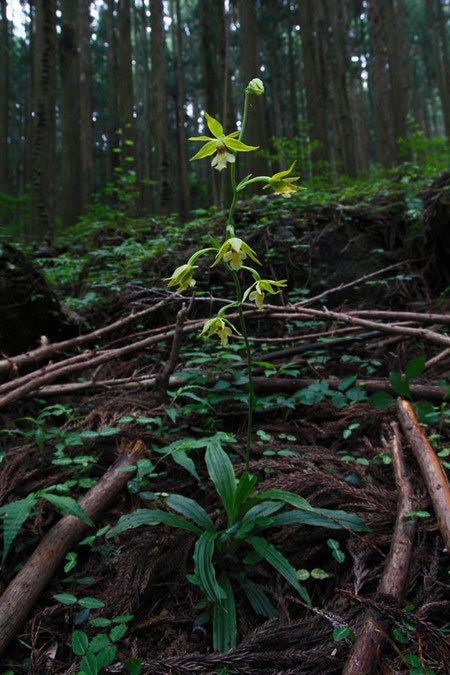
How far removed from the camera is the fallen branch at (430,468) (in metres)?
1.32

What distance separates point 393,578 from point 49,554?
121cm

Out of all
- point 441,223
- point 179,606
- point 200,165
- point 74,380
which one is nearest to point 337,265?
point 441,223

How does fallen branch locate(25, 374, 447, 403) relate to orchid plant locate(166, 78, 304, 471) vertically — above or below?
below

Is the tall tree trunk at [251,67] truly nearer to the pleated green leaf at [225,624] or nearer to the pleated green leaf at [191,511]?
→ the pleated green leaf at [191,511]

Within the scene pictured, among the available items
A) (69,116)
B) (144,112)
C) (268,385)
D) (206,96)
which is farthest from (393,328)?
(144,112)

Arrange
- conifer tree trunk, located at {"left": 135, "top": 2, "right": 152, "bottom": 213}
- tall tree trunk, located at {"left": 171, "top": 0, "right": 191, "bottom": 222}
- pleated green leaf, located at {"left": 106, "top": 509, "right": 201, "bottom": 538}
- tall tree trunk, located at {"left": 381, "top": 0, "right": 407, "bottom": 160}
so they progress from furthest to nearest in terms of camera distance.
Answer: conifer tree trunk, located at {"left": 135, "top": 2, "right": 152, "bottom": 213}
tall tree trunk, located at {"left": 171, "top": 0, "right": 191, "bottom": 222}
tall tree trunk, located at {"left": 381, "top": 0, "right": 407, "bottom": 160}
pleated green leaf, located at {"left": 106, "top": 509, "right": 201, "bottom": 538}

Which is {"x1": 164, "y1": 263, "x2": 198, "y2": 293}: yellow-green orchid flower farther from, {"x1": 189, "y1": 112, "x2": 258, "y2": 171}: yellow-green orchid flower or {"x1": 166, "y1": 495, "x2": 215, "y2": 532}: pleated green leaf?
{"x1": 166, "y1": 495, "x2": 215, "y2": 532}: pleated green leaf

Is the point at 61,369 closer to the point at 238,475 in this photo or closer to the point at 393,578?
the point at 238,475

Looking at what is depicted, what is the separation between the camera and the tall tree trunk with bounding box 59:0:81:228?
9.55m

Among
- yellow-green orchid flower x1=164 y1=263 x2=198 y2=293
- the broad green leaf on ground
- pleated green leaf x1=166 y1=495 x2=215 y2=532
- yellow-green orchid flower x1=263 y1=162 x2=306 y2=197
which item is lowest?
pleated green leaf x1=166 y1=495 x2=215 y2=532

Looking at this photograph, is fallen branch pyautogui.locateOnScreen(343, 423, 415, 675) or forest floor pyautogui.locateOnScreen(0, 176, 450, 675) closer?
fallen branch pyautogui.locateOnScreen(343, 423, 415, 675)

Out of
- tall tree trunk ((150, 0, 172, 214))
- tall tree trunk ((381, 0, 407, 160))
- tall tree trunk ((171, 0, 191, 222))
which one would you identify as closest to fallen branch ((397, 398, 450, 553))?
tall tree trunk ((150, 0, 172, 214))

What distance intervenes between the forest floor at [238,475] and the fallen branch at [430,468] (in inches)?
1.4

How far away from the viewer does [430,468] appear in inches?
60.3
